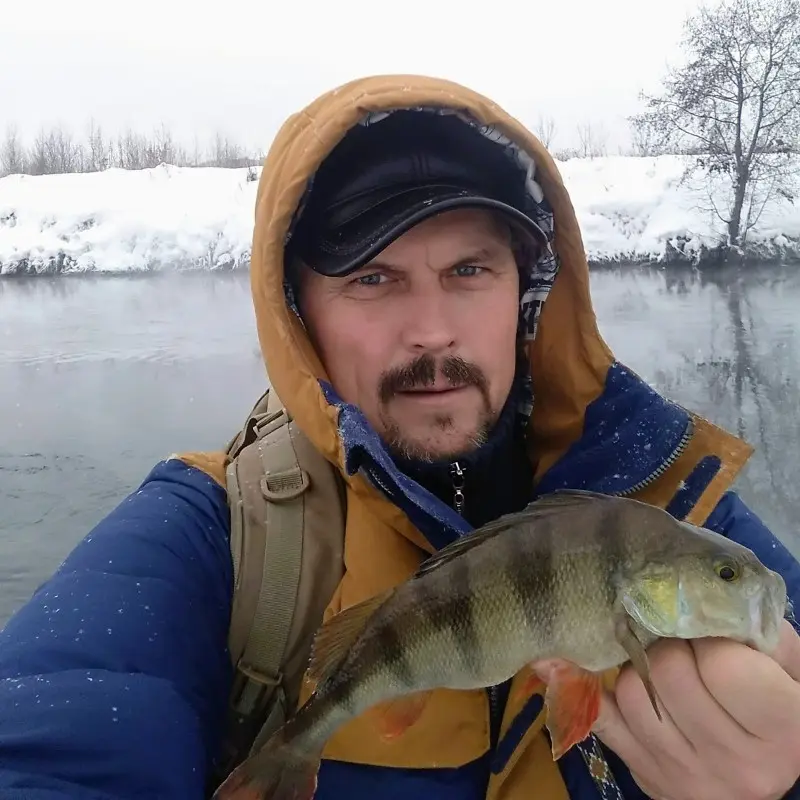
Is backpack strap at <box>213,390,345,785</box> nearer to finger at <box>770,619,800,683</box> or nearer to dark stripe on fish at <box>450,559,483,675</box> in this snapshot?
dark stripe on fish at <box>450,559,483,675</box>

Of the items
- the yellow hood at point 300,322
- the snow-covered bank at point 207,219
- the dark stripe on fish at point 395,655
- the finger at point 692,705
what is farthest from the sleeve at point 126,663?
the snow-covered bank at point 207,219

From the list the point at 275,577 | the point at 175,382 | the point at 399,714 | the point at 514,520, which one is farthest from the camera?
the point at 175,382

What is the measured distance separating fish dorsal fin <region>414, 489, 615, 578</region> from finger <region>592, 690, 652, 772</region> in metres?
0.34

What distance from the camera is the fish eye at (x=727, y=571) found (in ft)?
3.73

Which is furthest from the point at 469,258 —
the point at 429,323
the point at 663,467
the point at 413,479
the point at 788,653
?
the point at 788,653

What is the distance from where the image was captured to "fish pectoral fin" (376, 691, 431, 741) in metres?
1.41

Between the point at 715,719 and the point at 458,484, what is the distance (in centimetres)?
98

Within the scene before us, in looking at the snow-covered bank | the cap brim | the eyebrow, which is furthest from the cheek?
the snow-covered bank

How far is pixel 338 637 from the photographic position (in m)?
1.37

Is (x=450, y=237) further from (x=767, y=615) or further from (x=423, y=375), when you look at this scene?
(x=767, y=615)

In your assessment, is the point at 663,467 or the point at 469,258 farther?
the point at 469,258

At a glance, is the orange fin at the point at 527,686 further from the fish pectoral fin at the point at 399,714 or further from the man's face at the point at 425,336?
the man's face at the point at 425,336

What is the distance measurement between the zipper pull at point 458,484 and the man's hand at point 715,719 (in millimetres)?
783

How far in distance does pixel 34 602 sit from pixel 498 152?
1.62 meters
